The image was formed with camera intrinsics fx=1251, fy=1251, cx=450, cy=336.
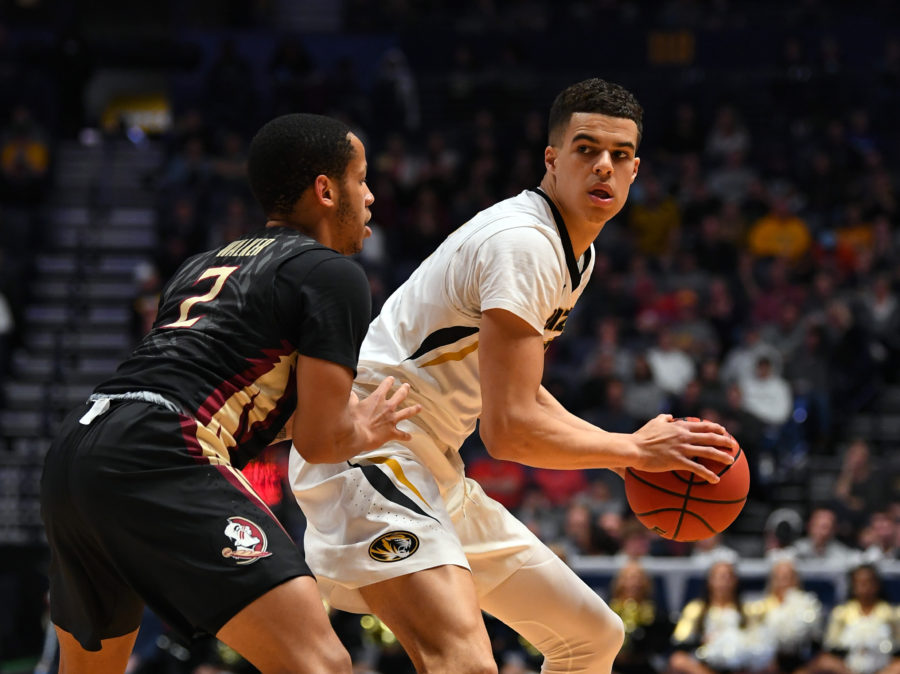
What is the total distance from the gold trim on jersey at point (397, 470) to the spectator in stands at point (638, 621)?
218 inches

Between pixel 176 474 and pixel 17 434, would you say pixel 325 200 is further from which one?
pixel 17 434

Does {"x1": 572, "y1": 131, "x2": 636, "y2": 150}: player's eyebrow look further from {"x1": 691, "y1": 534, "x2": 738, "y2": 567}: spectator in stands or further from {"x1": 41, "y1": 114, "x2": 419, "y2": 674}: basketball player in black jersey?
{"x1": 691, "y1": 534, "x2": 738, "y2": 567}: spectator in stands

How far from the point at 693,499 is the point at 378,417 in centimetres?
126

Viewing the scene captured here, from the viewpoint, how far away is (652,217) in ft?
51.3

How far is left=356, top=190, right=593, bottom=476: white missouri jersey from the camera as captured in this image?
410 cm

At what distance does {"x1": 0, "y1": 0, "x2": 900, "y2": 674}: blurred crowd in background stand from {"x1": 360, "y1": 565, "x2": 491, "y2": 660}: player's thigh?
5687 millimetres

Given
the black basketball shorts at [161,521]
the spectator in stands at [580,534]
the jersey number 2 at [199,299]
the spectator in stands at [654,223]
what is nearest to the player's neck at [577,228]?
the jersey number 2 at [199,299]

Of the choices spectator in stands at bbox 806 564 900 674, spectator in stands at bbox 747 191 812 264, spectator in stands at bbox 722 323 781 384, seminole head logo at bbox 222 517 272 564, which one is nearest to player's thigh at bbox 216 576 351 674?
seminole head logo at bbox 222 517 272 564

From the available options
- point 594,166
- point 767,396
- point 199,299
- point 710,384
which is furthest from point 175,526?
point 767,396

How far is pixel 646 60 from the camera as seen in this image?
18844 millimetres

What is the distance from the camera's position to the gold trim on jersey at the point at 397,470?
Result: 4.19 metres

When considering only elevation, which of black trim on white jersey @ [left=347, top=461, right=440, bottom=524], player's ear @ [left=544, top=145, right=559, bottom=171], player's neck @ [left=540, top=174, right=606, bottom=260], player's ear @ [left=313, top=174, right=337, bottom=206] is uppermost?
player's ear @ [left=544, top=145, right=559, bottom=171]

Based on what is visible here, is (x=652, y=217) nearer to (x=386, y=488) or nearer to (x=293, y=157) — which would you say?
(x=386, y=488)

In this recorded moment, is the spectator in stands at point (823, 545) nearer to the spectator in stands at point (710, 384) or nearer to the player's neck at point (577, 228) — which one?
the spectator in stands at point (710, 384)
